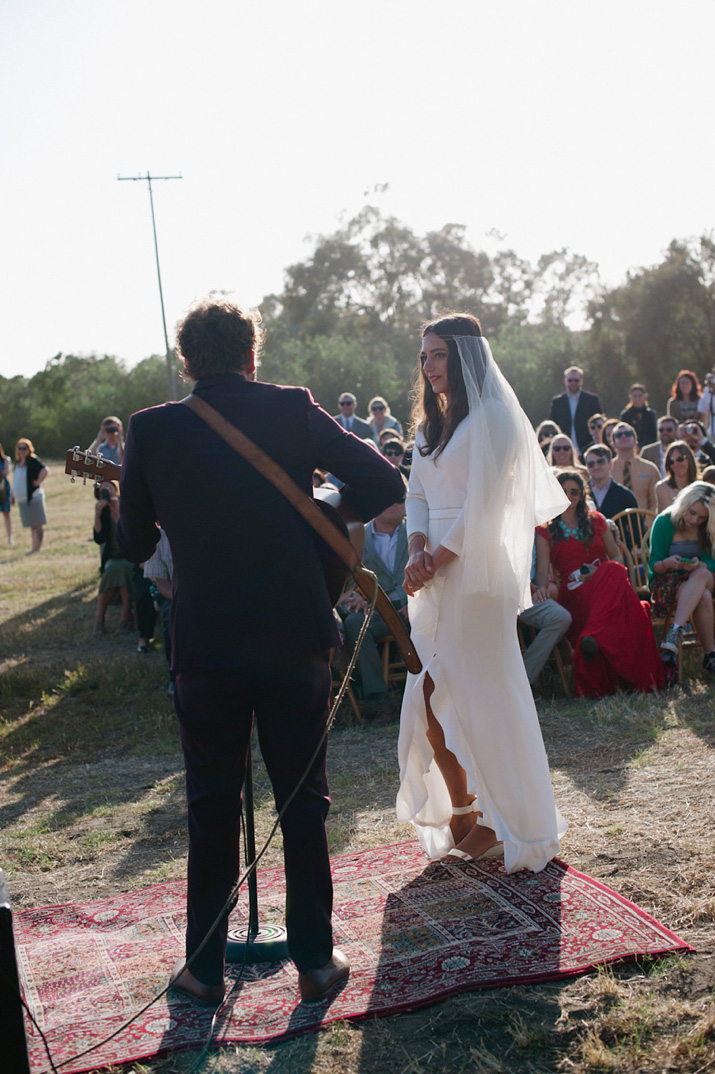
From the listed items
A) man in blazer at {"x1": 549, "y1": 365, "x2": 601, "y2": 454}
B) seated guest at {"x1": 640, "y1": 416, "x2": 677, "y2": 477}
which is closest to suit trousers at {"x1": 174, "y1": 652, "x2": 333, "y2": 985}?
seated guest at {"x1": 640, "y1": 416, "x2": 677, "y2": 477}

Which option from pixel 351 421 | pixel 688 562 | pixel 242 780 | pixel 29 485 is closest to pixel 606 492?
pixel 688 562

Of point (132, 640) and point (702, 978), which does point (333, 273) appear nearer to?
point (132, 640)

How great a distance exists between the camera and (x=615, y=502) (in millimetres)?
9102

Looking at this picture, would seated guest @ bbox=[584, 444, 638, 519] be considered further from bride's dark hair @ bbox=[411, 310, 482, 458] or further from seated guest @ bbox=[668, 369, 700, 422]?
bride's dark hair @ bbox=[411, 310, 482, 458]

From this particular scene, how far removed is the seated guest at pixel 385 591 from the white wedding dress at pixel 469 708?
2906mm

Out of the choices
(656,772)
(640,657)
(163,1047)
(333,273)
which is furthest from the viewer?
(333,273)

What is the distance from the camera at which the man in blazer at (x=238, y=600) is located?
305cm

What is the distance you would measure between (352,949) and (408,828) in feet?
4.33

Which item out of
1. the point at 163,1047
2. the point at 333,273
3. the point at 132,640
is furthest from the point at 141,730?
the point at 333,273

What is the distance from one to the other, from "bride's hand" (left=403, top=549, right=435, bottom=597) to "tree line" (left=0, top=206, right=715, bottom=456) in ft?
89.1

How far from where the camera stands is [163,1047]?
3.01m

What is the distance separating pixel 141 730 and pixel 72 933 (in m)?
3.85

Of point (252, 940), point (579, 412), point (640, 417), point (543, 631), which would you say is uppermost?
point (579, 412)

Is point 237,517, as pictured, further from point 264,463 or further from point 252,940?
point 252,940
